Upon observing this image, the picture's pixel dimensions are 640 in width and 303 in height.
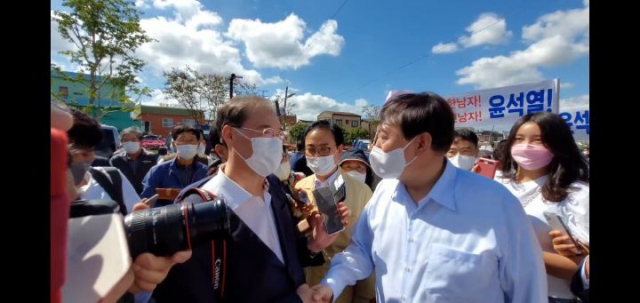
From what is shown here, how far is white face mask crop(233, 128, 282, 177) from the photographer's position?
1631 mm

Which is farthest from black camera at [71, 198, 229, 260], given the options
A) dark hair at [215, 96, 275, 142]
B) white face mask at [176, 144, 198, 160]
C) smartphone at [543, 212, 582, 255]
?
white face mask at [176, 144, 198, 160]

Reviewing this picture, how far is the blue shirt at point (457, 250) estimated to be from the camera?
131cm

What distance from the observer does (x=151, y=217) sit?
0.77 meters

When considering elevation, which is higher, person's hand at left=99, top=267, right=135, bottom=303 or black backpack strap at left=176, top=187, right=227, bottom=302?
person's hand at left=99, top=267, right=135, bottom=303

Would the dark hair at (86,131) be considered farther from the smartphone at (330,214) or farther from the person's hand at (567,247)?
the person's hand at (567,247)

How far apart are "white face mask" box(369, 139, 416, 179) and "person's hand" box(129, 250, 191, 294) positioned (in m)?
1.14

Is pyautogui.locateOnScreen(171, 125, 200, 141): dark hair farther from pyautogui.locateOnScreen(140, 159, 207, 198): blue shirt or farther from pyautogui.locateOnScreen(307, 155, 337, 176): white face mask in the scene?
pyautogui.locateOnScreen(307, 155, 337, 176): white face mask

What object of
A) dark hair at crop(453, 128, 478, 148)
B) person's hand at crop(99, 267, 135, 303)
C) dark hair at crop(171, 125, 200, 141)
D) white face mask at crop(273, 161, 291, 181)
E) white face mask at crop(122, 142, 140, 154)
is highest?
dark hair at crop(171, 125, 200, 141)

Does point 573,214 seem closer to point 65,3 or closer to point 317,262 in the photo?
point 317,262
